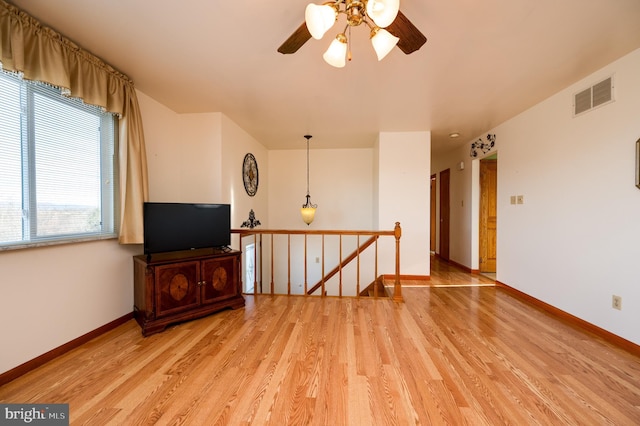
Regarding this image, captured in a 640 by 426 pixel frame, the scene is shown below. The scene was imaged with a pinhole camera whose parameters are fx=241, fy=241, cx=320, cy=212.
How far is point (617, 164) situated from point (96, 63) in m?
4.53

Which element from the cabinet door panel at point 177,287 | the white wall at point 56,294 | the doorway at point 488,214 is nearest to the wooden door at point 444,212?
the doorway at point 488,214

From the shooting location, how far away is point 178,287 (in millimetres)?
2346

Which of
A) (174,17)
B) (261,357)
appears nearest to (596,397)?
(261,357)

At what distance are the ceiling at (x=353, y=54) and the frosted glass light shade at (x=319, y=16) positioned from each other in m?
0.41

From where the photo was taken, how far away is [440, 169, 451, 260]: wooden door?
216 inches

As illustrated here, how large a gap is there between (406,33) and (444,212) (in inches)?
198

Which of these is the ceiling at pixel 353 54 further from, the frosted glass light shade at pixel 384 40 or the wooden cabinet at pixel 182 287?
the wooden cabinet at pixel 182 287

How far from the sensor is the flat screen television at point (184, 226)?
89.4 inches

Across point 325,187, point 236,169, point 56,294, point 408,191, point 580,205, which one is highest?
point 236,169

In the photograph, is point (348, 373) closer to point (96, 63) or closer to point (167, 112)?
point (96, 63)

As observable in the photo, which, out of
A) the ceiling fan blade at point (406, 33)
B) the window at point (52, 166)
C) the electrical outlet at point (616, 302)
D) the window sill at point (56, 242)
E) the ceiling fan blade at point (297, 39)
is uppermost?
the ceiling fan blade at point (297, 39)

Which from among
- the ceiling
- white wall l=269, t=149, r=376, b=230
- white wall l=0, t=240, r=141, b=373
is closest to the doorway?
the ceiling

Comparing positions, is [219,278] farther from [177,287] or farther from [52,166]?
[52,166]

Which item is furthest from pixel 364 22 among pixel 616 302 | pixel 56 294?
pixel 616 302
